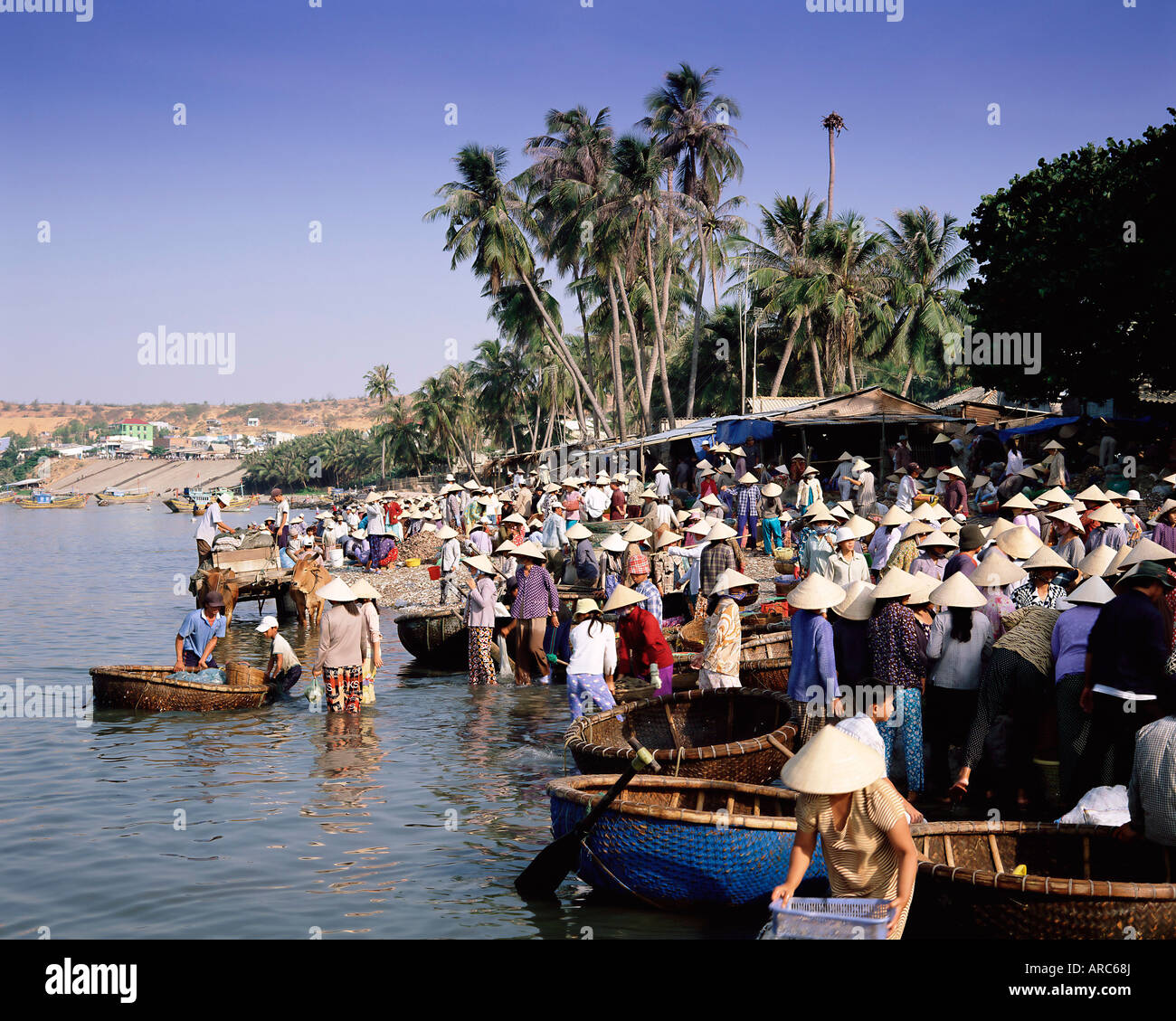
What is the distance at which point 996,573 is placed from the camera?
31.9 feet

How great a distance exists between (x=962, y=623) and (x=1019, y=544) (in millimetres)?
3055

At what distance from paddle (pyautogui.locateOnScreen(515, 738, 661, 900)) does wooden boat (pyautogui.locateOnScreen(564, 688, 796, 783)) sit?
0.81m

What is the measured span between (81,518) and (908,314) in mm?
85816

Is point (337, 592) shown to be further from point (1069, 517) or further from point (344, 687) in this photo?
point (1069, 517)

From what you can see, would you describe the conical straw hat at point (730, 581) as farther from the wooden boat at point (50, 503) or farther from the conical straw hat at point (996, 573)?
the wooden boat at point (50, 503)

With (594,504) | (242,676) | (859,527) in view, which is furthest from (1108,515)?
(594,504)

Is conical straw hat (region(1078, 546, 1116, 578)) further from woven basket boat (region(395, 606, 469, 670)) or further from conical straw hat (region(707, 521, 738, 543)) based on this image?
woven basket boat (region(395, 606, 469, 670))

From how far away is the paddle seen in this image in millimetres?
Result: 6871

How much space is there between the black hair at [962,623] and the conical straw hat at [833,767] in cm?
339

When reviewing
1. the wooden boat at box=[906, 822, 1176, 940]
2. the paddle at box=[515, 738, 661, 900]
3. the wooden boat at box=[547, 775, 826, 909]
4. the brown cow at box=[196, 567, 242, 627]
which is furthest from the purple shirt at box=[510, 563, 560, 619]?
the brown cow at box=[196, 567, 242, 627]
